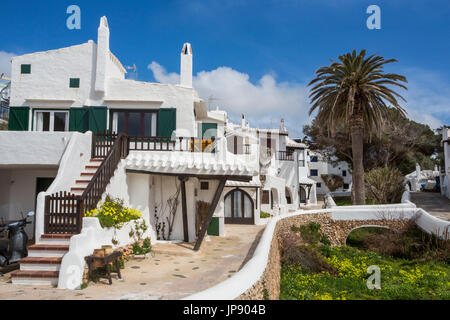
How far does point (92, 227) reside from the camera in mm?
7785

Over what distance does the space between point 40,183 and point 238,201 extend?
1324 cm

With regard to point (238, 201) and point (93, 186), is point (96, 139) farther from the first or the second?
point (238, 201)

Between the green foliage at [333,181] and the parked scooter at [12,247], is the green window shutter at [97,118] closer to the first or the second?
the parked scooter at [12,247]

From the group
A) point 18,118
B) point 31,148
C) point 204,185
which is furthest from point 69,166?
point 18,118

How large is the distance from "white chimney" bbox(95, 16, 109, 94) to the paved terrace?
7.69 metres

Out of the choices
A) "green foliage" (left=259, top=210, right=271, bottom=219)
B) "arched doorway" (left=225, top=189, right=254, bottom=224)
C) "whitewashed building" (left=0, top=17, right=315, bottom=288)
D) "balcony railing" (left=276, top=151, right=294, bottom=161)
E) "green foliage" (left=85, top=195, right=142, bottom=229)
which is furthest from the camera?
"balcony railing" (left=276, top=151, right=294, bottom=161)

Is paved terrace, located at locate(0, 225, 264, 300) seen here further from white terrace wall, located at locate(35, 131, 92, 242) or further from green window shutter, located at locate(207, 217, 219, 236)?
green window shutter, located at locate(207, 217, 219, 236)

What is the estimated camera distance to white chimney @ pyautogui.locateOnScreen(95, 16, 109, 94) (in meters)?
14.3

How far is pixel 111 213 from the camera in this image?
29.0 ft

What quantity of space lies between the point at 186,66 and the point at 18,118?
8.02 meters

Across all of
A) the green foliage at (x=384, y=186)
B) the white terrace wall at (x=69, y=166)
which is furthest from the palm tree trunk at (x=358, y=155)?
the white terrace wall at (x=69, y=166)

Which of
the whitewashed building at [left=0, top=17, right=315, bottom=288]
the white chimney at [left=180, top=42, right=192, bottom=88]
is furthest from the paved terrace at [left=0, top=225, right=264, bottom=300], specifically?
the white chimney at [left=180, top=42, right=192, bottom=88]

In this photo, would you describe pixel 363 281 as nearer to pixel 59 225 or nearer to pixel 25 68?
pixel 59 225
